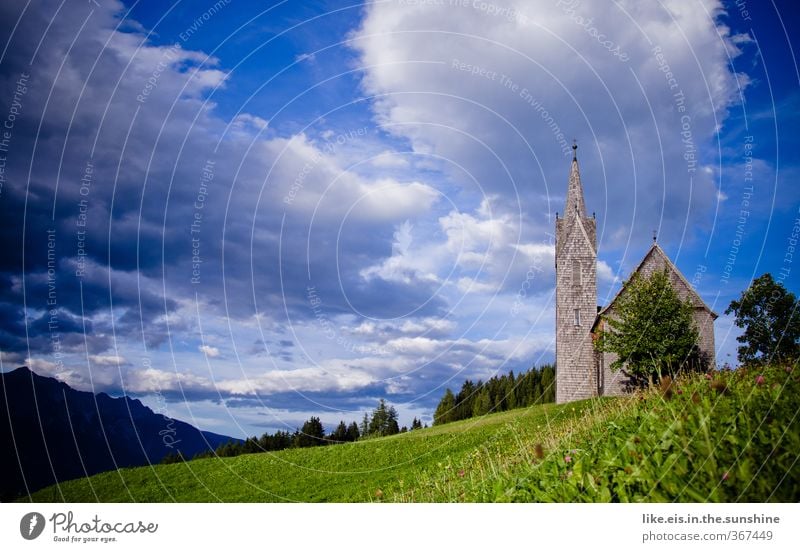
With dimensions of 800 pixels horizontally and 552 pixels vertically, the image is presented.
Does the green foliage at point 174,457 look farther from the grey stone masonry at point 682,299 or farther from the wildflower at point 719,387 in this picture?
the grey stone masonry at point 682,299

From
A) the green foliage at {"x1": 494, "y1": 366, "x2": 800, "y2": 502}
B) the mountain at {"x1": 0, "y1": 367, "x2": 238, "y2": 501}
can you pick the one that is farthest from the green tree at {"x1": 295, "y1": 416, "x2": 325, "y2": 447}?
the green foliage at {"x1": 494, "y1": 366, "x2": 800, "y2": 502}

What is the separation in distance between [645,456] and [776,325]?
17.9 ft

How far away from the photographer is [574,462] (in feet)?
21.7

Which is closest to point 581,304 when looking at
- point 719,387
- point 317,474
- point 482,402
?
point 482,402

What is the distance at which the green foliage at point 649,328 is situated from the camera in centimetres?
3259

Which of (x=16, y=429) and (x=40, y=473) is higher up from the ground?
(x=16, y=429)

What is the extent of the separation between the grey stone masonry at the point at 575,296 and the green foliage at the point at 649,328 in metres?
5.74

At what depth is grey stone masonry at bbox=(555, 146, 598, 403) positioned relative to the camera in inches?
1698

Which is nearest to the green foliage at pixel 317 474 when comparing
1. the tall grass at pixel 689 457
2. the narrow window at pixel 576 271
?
the tall grass at pixel 689 457

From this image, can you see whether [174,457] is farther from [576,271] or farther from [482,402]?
[482,402]

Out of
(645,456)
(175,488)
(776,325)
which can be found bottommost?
(175,488)

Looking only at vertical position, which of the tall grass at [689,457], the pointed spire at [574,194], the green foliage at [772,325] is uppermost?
the pointed spire at [574,194]
